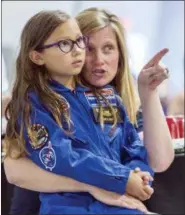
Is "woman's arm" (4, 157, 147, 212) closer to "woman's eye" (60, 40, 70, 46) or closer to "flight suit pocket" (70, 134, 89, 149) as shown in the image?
"flight suit pocket" (70, 134, 89, 149)

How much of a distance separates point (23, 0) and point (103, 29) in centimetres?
87

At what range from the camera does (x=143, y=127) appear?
0.62 m

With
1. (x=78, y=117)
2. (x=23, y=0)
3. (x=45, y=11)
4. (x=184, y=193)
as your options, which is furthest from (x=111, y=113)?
(x=23, y=0)

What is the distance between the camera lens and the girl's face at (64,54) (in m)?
0.58

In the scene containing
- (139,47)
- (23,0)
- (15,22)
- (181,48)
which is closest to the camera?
(15,22)

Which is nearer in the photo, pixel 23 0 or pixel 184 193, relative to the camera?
pixel 184 193

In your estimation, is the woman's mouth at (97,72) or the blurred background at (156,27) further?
the blurred background at (156,27)

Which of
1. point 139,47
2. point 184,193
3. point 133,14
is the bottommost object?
point 184,193

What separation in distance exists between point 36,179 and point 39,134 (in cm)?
8

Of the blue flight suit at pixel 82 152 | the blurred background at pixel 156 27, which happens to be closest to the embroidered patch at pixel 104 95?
the blue flight suit at pixel 82 152

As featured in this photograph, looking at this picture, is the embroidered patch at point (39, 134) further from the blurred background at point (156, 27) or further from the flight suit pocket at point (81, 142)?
the blurred background at point (156, 27)

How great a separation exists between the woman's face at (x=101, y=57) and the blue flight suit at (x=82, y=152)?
26 mm

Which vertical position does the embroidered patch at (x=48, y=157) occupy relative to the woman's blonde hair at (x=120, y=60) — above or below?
below

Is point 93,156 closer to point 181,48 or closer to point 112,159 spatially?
point 112,159
